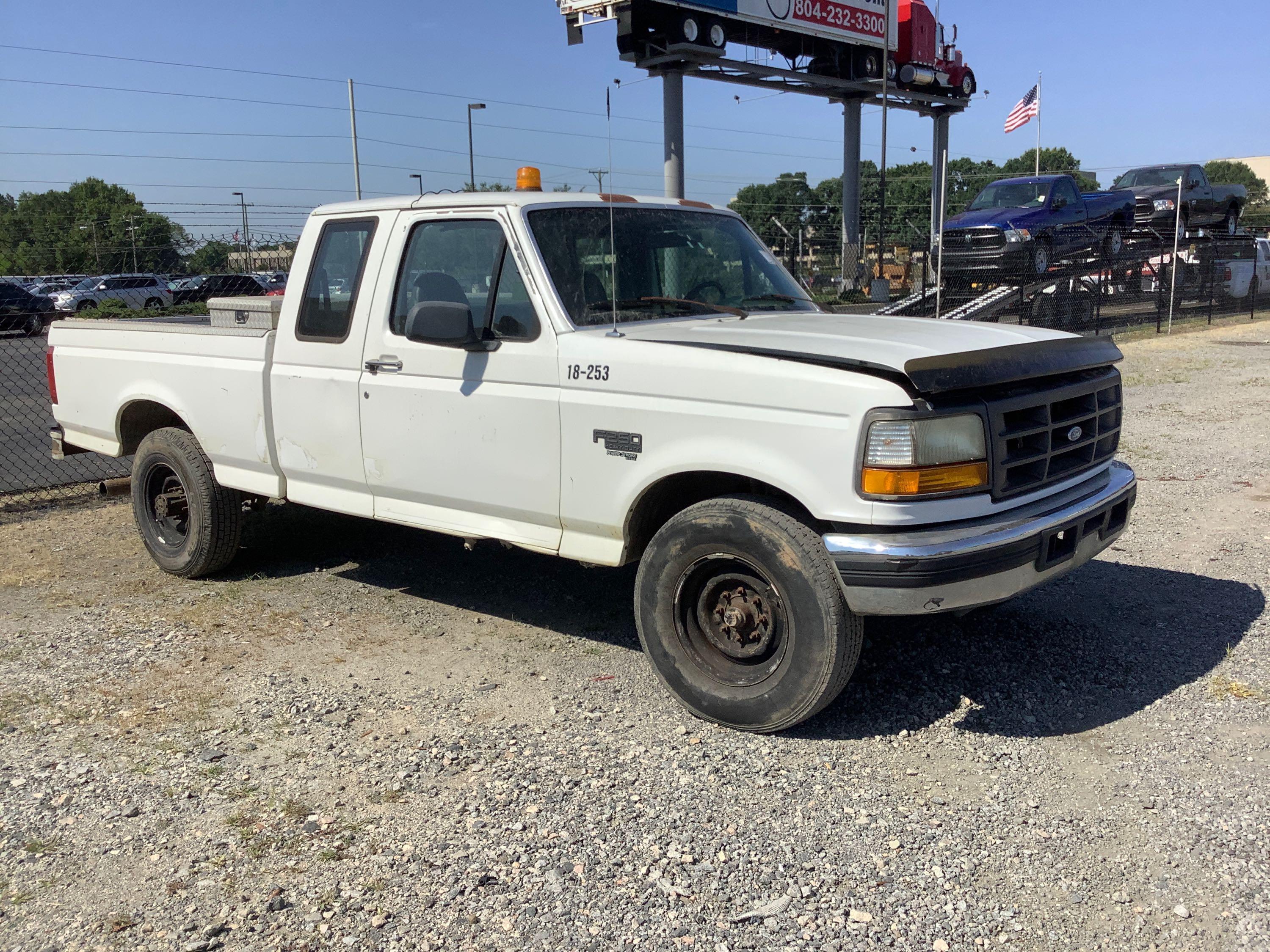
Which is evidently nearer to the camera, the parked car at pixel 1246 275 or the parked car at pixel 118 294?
the parked car at pixel 1246 275

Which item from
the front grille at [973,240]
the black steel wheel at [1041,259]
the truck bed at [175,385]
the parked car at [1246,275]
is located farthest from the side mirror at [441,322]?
the parked car at [1246,275]

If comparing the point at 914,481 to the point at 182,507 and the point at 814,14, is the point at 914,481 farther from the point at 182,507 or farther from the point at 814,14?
the point at 814,14

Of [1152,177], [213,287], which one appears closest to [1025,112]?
[1152,177]

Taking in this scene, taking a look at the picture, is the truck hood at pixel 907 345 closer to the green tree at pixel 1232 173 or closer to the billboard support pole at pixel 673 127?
the billboard support pole at pixel 673 127

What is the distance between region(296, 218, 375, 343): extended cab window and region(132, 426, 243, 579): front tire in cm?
121

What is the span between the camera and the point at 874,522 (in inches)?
142

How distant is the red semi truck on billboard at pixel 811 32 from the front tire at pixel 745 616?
24500 mm

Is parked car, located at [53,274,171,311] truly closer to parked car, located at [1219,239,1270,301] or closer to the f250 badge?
the f250 badge

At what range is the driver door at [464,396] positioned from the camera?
4.50 meters

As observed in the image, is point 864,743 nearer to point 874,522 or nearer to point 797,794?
point 797,794

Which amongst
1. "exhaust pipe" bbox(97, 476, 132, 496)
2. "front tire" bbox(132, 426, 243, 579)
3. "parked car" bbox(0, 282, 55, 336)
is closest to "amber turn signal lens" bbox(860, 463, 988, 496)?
"front tire" bbox(132, 426, 243, 579)

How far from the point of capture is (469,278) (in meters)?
4.84

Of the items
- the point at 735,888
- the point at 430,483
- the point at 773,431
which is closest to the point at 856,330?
the point at 773,431

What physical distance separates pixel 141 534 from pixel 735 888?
4.80 metres
